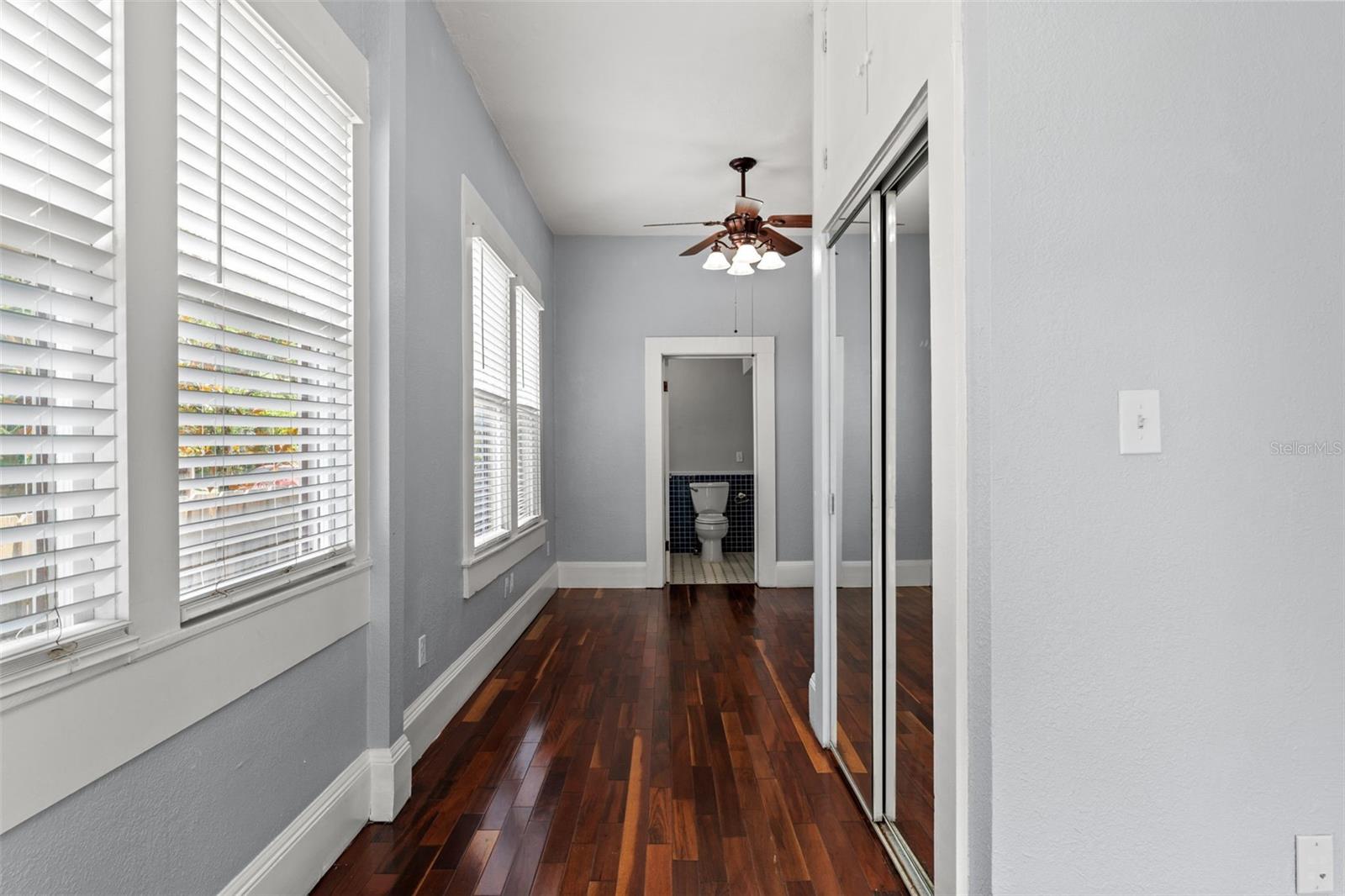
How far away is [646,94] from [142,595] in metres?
3.10

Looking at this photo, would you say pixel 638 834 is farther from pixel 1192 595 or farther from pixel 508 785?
pixel 1192 595

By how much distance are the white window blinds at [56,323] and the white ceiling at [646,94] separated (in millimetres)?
2017

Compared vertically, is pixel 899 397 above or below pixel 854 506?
above

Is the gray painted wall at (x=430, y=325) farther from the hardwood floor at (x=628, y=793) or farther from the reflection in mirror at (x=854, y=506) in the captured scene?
the reflection in mirror at (x=854, y=506)

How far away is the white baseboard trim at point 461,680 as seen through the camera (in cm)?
250

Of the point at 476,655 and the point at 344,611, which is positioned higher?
the point at 344,611

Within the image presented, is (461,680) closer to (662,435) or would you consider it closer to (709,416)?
(662,435)

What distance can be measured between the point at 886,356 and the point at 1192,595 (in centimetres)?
96

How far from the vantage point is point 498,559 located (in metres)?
3.66

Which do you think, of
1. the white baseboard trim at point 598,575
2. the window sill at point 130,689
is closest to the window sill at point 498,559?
the white baseboard trim at point 598,575

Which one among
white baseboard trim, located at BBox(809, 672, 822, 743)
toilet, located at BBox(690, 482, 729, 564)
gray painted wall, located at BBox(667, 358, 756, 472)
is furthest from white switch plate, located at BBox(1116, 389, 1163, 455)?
gray painted wall, located at BBox(667, 358, 756, 472)

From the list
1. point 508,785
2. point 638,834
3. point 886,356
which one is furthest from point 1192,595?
point 508,785

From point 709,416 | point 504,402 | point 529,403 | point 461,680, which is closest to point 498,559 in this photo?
point 461,680

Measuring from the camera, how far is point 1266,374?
4.26 feet
